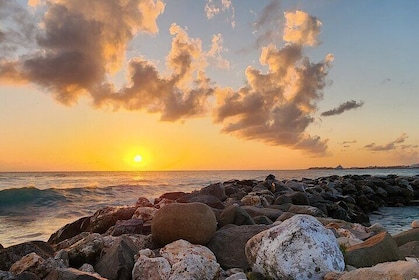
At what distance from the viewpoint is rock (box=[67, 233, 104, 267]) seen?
606cm

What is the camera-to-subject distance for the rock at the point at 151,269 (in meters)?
5.24

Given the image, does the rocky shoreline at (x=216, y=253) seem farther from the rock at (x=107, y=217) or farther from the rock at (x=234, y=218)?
the rock at (x=107, y=217)

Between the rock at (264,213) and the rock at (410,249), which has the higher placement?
the rock at (264,213)

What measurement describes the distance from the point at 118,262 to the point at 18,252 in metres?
1.53

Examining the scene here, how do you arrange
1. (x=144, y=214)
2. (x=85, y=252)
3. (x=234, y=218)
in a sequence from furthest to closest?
1. (x=144, y=214)
2. (x=234, y=218)
3. (x=85, y=252)

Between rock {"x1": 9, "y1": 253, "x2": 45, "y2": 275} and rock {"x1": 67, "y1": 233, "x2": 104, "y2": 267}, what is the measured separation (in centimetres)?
88

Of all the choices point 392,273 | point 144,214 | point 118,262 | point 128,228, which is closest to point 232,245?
point 118,262

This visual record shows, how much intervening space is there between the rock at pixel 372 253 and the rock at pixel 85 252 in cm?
374

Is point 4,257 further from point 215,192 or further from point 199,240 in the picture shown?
point 215,192

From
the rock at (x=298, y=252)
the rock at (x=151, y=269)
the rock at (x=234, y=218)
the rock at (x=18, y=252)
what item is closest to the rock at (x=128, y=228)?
the rock at (x=234, y=218)

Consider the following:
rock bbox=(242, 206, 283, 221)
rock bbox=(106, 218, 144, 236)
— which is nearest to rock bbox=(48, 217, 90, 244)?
rock bbox=(106, 218, 144, 236)

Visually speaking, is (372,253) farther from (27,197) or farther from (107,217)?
(27,197)

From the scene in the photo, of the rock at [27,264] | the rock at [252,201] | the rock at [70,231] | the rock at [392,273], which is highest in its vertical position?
the rock at [252,201]

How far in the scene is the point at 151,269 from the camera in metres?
5.30
